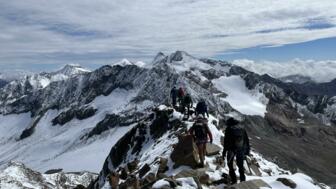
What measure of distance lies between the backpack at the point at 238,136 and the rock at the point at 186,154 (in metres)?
7.54

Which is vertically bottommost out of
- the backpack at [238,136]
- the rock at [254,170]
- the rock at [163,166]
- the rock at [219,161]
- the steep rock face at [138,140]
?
the steep rock face at [138,140]

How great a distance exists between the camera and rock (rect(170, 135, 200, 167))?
33.3 m

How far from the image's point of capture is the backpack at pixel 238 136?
25.6 metres

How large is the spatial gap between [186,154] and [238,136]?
9033mm

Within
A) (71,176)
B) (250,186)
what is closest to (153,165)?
(250,186)

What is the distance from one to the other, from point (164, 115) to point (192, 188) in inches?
1471

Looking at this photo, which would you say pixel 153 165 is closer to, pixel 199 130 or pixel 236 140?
pixel 199 130

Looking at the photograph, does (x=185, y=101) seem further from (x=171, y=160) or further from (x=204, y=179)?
(x=204, y=179)

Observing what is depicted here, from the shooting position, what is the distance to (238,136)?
1006 inches

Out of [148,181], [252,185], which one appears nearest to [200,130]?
[148,181]

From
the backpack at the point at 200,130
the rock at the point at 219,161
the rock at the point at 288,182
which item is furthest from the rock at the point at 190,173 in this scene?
the rock at the point at 288,182

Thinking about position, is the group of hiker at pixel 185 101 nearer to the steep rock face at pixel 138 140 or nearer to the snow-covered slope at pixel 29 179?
the steep rock face at pixel 138 140

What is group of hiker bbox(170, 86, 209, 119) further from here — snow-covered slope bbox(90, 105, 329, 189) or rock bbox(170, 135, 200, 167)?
rock bbox(170, 135, 200, 167)

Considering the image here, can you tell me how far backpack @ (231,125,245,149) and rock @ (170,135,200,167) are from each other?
7.54 meters
